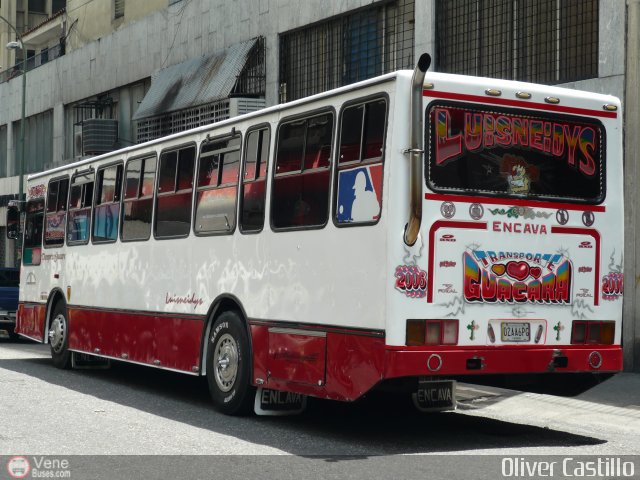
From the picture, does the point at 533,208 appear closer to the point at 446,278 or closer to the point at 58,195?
the point at 446,278

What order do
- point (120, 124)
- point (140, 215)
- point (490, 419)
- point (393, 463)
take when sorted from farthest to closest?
point (120, 124) < point (140, 215) < point (490, 419) < point (393, 463)

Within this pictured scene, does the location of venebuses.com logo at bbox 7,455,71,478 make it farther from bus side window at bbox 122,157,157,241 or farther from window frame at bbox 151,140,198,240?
bus side window at bbox 122,157,157,241

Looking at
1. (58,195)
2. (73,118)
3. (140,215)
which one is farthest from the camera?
(73,118)

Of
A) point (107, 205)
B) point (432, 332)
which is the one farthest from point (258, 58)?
point (432, 332)

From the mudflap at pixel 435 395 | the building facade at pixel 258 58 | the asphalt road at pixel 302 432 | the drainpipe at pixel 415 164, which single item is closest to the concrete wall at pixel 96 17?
the building facade at pixel 258 58

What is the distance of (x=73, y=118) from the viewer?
38719mm

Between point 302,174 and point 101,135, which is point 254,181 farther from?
point 101,135

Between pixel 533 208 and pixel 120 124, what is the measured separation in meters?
25.6

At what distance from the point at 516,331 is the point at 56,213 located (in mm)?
9935

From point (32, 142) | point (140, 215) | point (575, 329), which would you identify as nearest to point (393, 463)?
point (575, 329)

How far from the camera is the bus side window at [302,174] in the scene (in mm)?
10711

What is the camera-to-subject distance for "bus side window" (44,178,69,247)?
17938 millimetres

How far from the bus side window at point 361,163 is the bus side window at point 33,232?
9.49 metres

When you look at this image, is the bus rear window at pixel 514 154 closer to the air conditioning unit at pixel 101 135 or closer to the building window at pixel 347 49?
the building window at pixel 347 49
